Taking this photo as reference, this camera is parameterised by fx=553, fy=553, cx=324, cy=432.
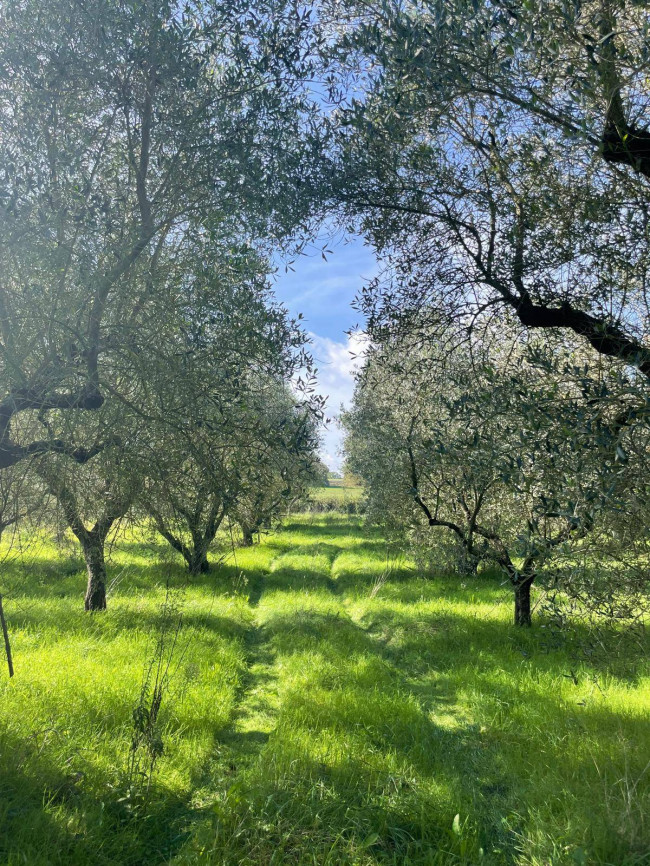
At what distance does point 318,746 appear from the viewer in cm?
764

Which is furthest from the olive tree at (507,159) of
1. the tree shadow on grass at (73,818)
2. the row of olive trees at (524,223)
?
the tree shadow on grass at (73,818)

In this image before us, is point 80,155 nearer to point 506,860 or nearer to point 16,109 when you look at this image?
point 16,109

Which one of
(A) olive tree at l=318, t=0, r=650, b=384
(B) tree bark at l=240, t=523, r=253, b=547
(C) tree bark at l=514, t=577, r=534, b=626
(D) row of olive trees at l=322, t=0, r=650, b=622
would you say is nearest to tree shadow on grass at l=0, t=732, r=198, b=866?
(B) tree bark at l=240, t=523, r=253, b=547

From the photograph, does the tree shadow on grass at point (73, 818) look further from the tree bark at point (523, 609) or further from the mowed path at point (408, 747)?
the tree bark at point (523, 609)

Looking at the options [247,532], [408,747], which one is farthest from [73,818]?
[247,532]

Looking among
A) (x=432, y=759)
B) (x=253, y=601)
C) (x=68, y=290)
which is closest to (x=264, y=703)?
(x=432, y=759)

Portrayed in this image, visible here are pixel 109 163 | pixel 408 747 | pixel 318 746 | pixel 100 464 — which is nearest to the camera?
pixel 100 464

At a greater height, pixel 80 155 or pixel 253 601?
pixel 80 155

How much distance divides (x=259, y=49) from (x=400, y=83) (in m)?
2.29

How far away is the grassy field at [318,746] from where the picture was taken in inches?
217

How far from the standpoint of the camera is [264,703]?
9617mm

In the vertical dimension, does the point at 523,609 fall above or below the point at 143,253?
below

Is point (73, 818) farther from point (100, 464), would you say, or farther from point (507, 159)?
point (507, 159)

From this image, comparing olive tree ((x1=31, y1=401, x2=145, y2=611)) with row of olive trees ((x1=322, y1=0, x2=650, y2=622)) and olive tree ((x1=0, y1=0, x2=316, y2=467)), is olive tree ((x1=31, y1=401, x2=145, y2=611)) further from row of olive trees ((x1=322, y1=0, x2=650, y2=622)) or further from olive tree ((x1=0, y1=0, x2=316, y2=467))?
row of olive trees ((x1=322, y1=0, x2=650, y2=622))
